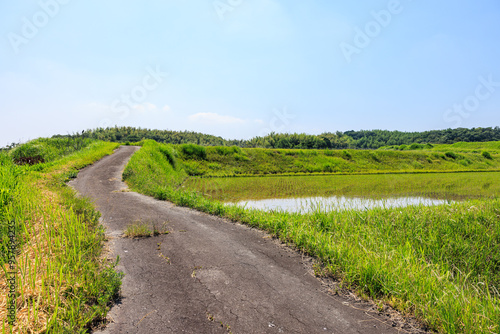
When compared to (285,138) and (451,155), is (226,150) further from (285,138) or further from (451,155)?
(451,155)

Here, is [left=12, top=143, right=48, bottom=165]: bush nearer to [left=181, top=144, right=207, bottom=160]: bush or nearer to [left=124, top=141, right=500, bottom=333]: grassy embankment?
[left=181, top=144, right=207, bottom=160]: bush

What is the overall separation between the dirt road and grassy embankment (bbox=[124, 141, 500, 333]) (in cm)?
52

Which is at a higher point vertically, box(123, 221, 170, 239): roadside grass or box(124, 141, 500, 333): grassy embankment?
box(123, 221, 170, 239): roadside grass

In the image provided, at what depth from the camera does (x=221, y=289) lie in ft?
12.3

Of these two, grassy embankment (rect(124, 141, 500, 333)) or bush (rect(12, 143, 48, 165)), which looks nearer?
grassy embankment (rect(124, 141, 500, 333))

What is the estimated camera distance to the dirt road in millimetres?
3020

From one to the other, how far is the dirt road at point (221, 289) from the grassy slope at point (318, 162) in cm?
2011

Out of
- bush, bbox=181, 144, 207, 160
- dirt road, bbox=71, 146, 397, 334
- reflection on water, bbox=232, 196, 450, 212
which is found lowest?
reflection on water, bbox=232, 196, 450, 212

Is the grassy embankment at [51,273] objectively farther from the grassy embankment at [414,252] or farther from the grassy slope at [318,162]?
the grassy slope at [318,162]

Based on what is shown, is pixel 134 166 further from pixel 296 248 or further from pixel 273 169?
pixel 273 169

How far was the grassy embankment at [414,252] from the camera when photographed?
10.5 feet

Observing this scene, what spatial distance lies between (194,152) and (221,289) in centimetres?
2754

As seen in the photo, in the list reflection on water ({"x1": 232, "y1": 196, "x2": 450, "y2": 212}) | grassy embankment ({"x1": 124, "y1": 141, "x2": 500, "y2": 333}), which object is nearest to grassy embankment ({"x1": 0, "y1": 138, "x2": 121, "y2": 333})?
grassy embankment ({"x1": 124, "y1": 141, "x2": 500, "y2": 333})

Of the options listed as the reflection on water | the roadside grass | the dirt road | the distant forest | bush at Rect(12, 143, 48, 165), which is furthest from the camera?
the distant forest
